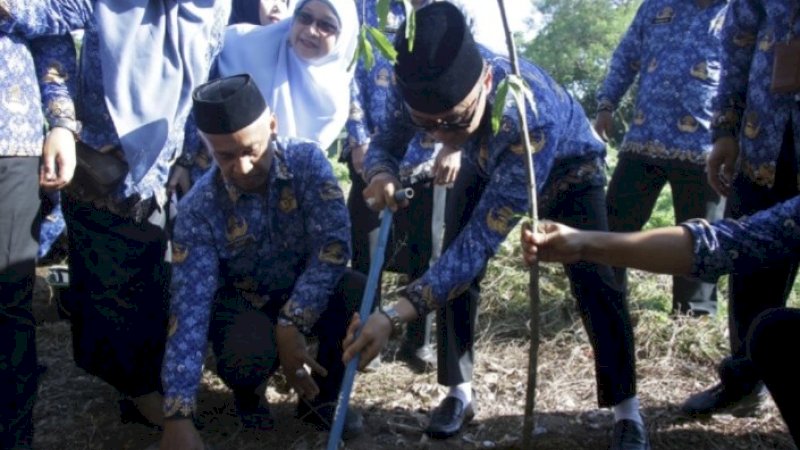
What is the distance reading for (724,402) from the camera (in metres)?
2.94

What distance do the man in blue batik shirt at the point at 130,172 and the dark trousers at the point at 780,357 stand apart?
2.03m

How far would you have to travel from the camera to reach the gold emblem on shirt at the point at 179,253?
2682 mm

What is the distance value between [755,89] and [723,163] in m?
0.32

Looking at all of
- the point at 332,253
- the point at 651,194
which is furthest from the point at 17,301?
the point at 651,194

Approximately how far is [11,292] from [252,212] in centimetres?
81

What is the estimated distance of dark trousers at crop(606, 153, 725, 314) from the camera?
3.74 m

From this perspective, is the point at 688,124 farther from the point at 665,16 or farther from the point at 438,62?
the point at 438,62

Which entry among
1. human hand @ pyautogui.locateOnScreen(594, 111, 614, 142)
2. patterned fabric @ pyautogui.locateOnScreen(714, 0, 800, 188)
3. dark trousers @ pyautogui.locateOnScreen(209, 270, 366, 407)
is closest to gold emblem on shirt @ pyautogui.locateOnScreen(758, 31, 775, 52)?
patterned fabric @ pyautogui.locateOnScreen(714, 0, 800, 188)

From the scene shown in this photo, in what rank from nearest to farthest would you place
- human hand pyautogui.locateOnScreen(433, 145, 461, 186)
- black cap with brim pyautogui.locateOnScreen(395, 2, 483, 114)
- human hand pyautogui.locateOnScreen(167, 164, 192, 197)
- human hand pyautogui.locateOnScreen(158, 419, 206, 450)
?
black cap with brim pyautogui.locateOnScreen(395, 2, 483, 114), human hand pyautogui.locateOnScreen(158, 419, 206, 450), human hand pyautogui.locateOnScreen(433, 145, 461, 186), human hand pyautogui.locateOnScreen(167, 164, 192, 197)

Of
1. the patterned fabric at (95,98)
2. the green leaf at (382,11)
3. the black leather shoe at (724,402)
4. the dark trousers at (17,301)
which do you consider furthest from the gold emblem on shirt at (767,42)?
the dark trousers at (17,301)

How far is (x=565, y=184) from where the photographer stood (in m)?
2.62

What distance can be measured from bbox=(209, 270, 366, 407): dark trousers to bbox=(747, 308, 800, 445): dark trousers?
4.54 feet

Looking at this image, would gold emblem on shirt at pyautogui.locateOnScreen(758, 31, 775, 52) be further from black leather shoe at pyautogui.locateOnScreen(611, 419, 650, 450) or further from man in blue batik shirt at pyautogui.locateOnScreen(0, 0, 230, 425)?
man in blue batik shirt at pyautogui.locateOnScreen(0, 0, 230, 425)

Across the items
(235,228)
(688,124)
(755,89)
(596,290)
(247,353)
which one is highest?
(755,89)
